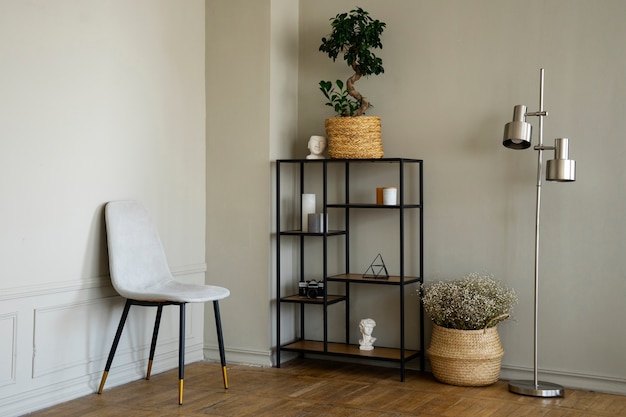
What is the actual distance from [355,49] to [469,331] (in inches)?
72.6

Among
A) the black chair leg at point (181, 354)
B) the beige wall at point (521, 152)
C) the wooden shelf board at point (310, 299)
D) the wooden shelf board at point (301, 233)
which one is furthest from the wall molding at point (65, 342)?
the beige wall at point (521, 152)

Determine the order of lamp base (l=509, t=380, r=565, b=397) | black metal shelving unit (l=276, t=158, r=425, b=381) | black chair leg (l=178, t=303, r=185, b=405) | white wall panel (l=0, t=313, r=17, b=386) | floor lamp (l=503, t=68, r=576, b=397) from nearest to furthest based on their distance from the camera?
white wall panel (l=0, t=313, r=17, b=386) < black chair leg (l=178, t=303, r=185, b=405) < floor lamp (l=503, t=68, r=576, b=397) < lamp base (l=509, t=380, r=565, b=397) < black metal shelving unit (l=276, t=158, r=425, b=381)

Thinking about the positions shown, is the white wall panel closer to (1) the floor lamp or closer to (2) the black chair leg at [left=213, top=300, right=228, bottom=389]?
(2) the black chair leg at [left=213, top=300, right=228, bottom=389]

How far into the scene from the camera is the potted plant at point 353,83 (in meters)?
4.66

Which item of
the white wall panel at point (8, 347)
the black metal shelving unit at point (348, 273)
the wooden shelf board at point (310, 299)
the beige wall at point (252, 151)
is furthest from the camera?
the wooden shelf board at point (310, 299)

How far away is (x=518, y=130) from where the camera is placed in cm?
415

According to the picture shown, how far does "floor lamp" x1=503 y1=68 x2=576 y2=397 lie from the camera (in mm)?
4098

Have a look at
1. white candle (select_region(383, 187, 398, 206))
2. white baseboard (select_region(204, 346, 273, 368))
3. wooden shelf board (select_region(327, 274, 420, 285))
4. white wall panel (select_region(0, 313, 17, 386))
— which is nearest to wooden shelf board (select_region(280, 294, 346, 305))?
wooden shelf board (select_region(327, 274, 420, 285))

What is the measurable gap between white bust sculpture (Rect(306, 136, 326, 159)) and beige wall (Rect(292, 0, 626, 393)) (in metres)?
0.42

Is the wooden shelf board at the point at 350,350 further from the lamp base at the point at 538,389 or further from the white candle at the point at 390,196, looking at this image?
the white candle at the point at 390,196

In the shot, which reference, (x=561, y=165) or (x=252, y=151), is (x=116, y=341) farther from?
(x=561, y=165)

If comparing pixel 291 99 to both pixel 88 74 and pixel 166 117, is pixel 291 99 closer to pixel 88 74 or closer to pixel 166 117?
pixel 166 117

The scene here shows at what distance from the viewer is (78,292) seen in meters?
4.12

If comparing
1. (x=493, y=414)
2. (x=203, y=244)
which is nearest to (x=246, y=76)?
(x=203, y=244)
